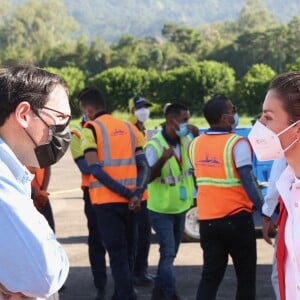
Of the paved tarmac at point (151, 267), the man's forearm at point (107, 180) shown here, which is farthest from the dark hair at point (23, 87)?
the paved tarmac at point (151, 267)

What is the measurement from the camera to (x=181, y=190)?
7.41 metres

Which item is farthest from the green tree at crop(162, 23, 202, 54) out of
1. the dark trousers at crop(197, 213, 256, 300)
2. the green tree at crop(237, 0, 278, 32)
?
the dark trousers at crop(197, 213, 256, 300)

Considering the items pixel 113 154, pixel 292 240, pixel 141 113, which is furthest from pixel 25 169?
pixel 141 113

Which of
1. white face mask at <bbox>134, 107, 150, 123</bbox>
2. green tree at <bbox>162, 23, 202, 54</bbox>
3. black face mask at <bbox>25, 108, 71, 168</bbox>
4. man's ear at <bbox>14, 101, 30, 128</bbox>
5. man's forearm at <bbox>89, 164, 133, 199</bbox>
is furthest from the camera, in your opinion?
green tree at <bbox>162, 23, 202, 54</bbox>

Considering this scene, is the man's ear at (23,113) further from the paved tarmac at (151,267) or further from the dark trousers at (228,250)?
the paved tarmac at (151,267)

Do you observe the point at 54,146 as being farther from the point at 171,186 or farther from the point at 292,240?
the point at 171,186

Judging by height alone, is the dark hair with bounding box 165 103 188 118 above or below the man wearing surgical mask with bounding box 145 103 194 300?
above

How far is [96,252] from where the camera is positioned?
25.7 ft

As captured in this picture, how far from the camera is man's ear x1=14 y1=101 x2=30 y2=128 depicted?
2.84 meters

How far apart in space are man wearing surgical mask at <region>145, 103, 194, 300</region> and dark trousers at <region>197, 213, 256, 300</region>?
105 centimetres

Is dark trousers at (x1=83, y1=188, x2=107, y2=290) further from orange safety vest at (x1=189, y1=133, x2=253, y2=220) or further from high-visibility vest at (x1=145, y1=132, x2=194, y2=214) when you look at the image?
orange safety vest at (x1=189, y1=133, x2=253, y2=220)

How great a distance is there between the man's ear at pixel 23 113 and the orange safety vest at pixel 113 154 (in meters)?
4.03

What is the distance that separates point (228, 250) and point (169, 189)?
1.28m

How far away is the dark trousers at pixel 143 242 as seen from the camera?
27.8ft
